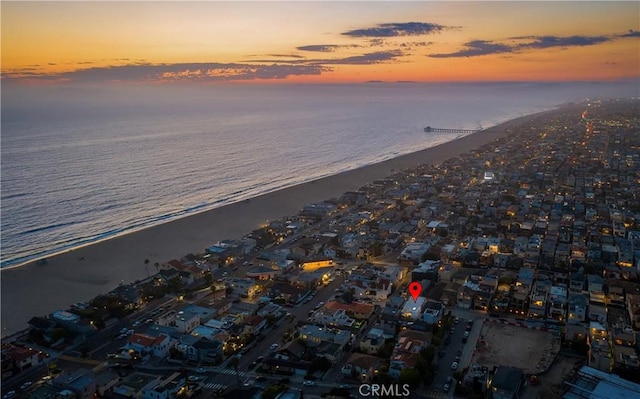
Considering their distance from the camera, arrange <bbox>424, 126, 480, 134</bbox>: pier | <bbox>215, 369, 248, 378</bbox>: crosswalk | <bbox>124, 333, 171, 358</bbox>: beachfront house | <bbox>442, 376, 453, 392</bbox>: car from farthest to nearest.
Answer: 1. <bbox>424, 126, 480, 134</bbox>: pier
2. <bbox>124, 333, 171, 358</bbox>: beachfront house
3. <bbox>215, 369, 248, 378</bbox>: crosswalk
4. <bbox>442, 376, 453, 392</bbox>: car

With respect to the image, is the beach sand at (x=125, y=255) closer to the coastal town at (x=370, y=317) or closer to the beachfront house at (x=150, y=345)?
the coastal town at (x=370, y=317)

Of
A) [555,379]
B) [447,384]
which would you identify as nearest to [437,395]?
[447,384]

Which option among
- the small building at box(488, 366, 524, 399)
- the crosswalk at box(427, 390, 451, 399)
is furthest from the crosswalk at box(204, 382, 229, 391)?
the small building at box(488, 366, 524, 399)

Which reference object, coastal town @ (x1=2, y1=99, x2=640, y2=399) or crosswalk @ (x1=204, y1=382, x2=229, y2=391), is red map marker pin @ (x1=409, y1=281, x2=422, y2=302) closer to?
coastal town @ (x1=2, y1=99, x2=640, y2=399)

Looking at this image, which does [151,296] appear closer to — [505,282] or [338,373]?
[338,373]

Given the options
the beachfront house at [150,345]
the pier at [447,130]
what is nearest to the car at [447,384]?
the beachfront house at [150,345]

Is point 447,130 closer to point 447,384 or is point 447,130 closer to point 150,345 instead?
point 447,384
